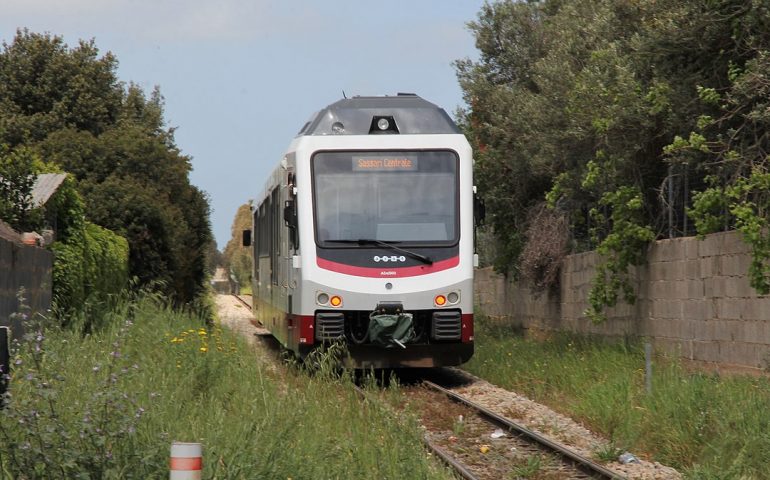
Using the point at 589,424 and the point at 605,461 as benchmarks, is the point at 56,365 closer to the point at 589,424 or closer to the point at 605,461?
the point at 605,461

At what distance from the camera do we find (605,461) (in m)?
10.9

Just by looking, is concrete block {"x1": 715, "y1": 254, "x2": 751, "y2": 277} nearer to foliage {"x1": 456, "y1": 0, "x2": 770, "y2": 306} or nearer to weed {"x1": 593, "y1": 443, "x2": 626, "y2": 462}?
foliage {"x1": 456, "y1": 0, "x2": 770, "y2": 306}

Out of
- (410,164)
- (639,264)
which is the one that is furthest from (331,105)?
(639,264)

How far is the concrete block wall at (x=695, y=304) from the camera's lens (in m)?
15.5

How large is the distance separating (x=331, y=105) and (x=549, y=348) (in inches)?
243

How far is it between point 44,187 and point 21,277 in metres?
5.99

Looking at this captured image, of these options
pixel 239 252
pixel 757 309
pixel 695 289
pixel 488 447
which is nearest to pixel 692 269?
pixel 695 289

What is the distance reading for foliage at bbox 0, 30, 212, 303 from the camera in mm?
30516

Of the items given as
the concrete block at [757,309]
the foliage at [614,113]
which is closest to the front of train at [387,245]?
the foliage at [614,113]

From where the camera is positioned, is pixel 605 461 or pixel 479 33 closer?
pixel 605 461

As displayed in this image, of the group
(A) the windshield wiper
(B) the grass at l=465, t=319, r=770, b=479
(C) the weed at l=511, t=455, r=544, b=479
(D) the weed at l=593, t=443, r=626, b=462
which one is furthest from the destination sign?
(C) the weed at l=511, t=455, r=544, b=479

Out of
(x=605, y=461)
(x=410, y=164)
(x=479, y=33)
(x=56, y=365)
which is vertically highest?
(x=479, y=33)

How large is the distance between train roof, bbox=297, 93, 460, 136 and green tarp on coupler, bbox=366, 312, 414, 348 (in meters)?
2.57

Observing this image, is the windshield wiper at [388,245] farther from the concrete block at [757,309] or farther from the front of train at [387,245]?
the concrete block at [757,309]
